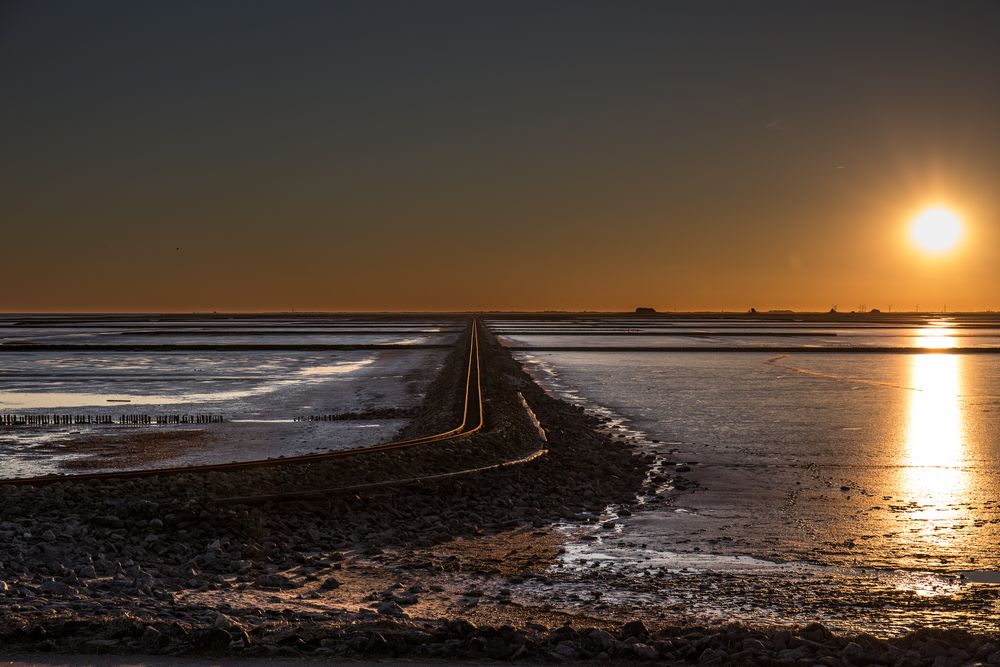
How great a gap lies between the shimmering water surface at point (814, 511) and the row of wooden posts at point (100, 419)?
30.3 ft

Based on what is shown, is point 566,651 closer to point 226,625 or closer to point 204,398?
point 226,625

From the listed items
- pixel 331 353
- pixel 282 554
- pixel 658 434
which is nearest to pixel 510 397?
pixel 658 434

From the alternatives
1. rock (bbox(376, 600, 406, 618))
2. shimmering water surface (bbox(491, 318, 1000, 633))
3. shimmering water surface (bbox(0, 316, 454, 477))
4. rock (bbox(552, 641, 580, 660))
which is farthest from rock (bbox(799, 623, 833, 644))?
shimmering water surface (bbox(0, 316, 454, 477))

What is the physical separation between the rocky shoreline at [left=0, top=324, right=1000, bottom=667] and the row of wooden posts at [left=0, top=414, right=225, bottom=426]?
8.19 meters

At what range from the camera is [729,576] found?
849 centimetres

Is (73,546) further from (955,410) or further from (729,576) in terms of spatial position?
(955,410)

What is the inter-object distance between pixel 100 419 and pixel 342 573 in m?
14.0

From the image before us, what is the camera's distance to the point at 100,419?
2073cm

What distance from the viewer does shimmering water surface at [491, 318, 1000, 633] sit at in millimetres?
7812

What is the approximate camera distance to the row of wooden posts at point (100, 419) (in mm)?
19953

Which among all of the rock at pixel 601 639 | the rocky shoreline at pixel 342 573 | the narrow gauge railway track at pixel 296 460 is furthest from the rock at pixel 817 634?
the narrow gauge railway track at pixel 296 460

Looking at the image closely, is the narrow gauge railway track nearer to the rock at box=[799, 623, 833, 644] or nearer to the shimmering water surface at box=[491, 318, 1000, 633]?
the shimmering water surface at box=[491, 318, 1000, 633]

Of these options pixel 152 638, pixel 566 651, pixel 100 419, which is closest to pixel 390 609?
pixel 566 651

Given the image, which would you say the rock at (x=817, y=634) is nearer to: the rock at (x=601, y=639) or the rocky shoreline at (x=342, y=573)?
the rocky shoreline at (x=342, y=573)
